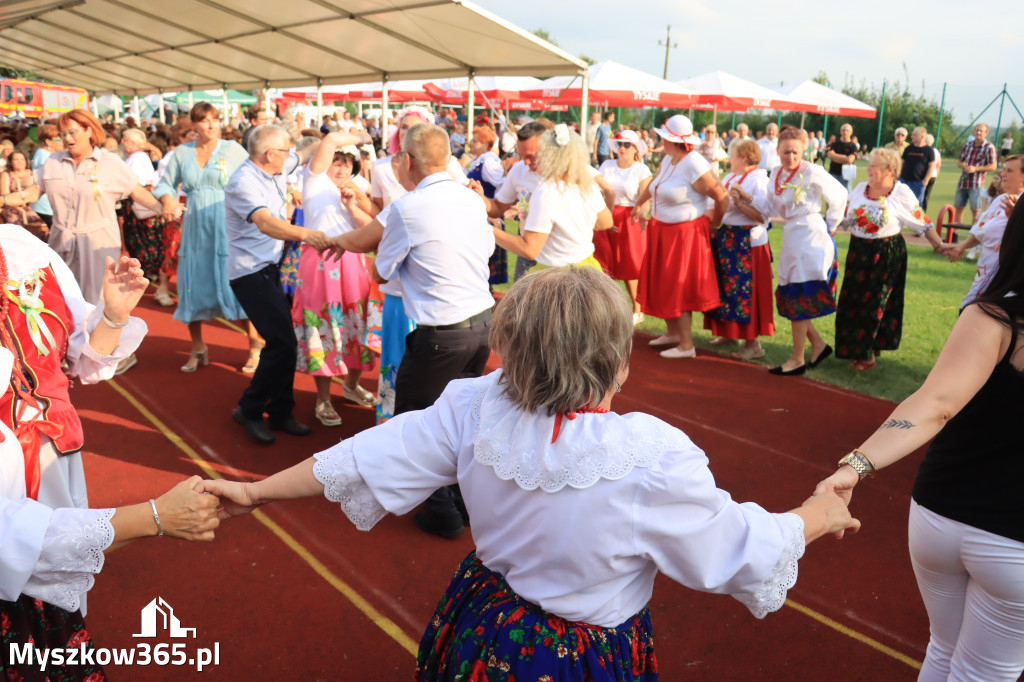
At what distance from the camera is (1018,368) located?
80.4 inches

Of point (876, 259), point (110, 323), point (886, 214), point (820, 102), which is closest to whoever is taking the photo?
point (110, 323)

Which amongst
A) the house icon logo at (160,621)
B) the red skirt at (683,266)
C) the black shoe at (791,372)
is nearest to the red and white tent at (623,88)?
the red skirt at (683,266)

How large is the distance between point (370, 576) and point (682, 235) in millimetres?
4617

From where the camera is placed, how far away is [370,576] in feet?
12.3

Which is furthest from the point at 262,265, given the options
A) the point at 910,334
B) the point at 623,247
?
the point at 910,334

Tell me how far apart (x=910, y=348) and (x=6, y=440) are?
775 centimetres

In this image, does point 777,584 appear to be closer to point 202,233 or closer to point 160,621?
point 160,621

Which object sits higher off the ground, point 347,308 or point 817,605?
point 347,308

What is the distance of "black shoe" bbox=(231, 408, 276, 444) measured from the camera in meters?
5.23

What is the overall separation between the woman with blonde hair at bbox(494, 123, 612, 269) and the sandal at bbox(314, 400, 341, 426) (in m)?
1.82

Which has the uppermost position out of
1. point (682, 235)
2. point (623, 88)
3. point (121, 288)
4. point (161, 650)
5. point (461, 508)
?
point (623, 88)

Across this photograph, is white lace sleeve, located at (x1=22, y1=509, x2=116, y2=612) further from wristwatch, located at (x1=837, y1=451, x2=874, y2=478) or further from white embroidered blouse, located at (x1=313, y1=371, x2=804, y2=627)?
wristwatch, located at (x1=837, y1=451, x2=874, y2=478)

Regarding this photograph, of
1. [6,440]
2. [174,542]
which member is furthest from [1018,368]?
[174,542]

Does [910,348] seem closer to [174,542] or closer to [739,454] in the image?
[739,454]
